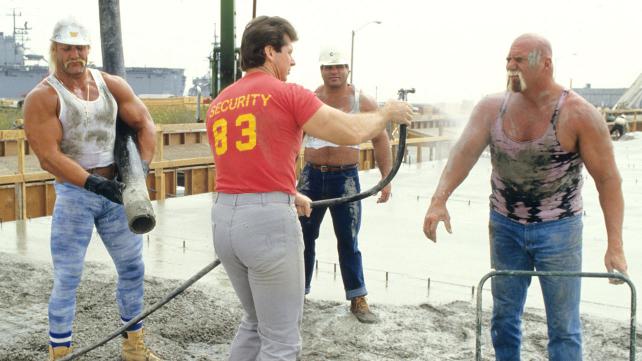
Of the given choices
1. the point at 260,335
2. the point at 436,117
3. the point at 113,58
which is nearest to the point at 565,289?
the point at 260,335

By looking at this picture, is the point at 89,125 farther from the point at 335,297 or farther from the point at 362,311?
the point at 335,297

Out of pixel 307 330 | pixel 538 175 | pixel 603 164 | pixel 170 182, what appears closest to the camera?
pixel 603 164

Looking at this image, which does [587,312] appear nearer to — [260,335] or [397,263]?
[397,263]

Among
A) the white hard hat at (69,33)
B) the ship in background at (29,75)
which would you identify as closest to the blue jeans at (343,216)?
the white hard hat at (69,33)

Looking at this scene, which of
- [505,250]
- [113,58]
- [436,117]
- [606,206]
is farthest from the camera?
[436,117]

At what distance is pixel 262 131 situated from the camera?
8.93ft

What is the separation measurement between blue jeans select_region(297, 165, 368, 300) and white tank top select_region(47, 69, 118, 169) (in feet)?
4.73

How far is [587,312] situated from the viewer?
491cm

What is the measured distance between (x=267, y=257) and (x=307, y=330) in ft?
6.21

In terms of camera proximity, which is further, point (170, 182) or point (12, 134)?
point (170, 182)

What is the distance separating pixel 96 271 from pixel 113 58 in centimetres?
181

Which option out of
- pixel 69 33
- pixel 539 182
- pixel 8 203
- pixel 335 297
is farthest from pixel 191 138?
pixel 539 182

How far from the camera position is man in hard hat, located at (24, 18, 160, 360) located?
357cm

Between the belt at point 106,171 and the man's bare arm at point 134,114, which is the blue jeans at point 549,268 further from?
the belt at point 106,171
